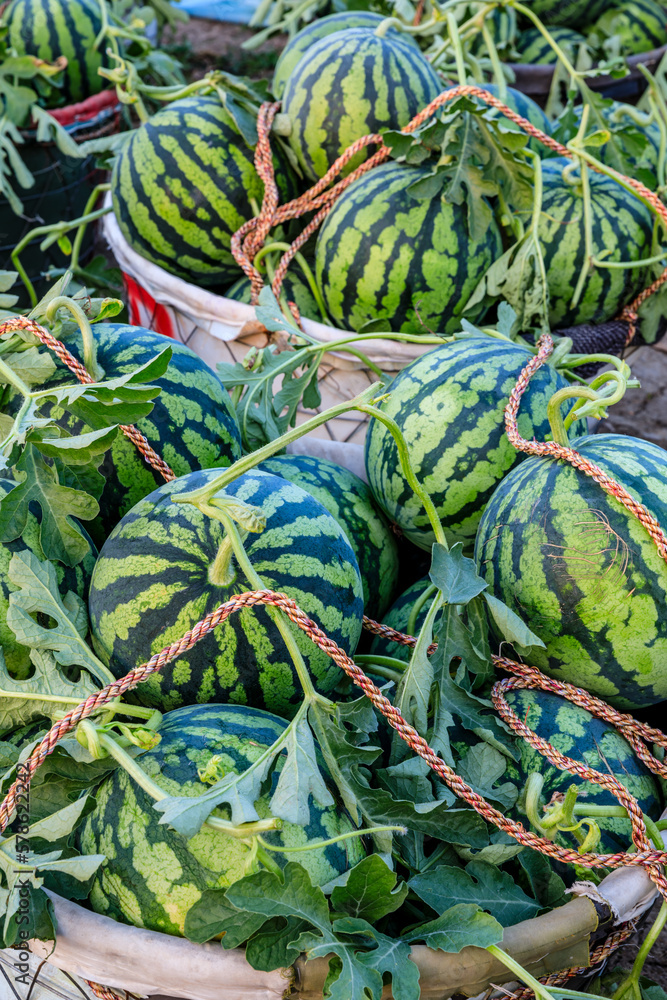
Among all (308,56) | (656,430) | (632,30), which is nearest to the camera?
(308,56)

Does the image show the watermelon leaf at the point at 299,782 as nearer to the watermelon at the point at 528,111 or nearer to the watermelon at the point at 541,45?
the watermelon at the point at 528,111

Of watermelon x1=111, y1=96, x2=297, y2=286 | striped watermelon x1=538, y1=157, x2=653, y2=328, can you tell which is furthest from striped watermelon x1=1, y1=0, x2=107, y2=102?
striped watermelon x1=538, y1=157, x2=653, y2=328

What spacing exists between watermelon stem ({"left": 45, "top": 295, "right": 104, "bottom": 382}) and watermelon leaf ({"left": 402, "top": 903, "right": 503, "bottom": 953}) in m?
0.86

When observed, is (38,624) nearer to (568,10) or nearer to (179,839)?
(179,839)

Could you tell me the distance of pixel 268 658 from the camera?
113 cm

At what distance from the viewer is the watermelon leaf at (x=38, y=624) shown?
1123mm

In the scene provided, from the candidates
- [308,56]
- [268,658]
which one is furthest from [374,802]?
[308,56]

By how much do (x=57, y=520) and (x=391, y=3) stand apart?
7.24 feet

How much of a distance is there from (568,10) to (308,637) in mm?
4100

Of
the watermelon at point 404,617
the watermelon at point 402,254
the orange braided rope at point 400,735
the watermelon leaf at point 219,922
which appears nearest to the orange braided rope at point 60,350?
the orange braided rope at point 400,735

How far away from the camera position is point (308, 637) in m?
1.14

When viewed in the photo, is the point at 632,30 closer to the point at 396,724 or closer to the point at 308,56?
the point at 308,56

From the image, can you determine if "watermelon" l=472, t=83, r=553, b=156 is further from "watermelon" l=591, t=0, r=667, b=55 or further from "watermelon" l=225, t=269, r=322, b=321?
"watermelon" l=591, t=0, r=667, b=55

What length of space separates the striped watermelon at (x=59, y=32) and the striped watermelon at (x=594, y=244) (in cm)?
214
